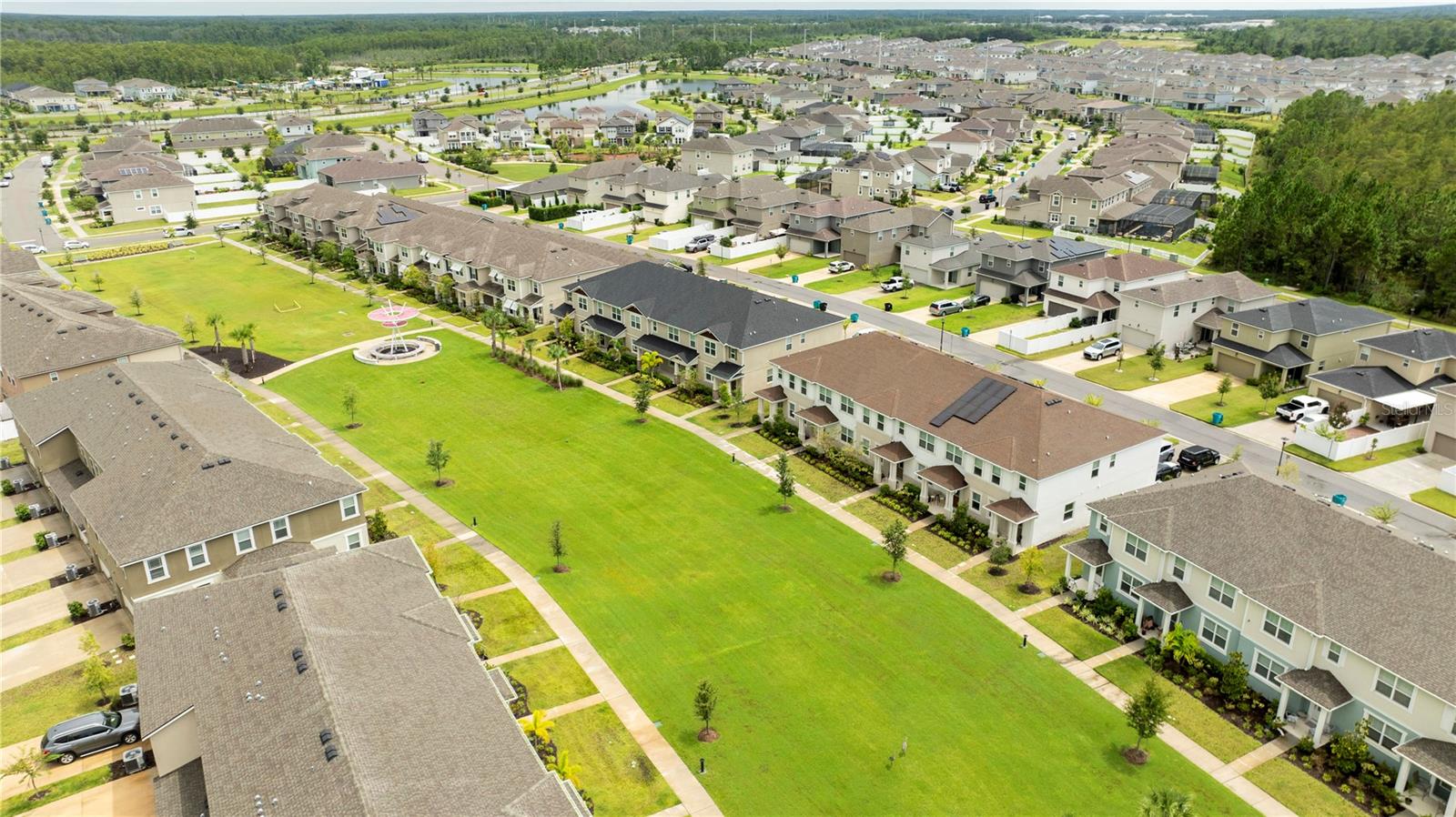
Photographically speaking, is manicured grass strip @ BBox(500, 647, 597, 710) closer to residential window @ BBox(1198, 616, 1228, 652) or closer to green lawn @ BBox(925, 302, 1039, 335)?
residential window @ BBox(1198, 616, 1228, 652)

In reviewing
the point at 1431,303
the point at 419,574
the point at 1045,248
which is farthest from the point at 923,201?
the point at 419,574

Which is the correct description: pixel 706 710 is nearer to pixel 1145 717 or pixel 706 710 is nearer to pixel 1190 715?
pixel 1145 717

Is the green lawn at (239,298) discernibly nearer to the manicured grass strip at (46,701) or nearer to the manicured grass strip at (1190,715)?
the manicured grass strip at (46,701)

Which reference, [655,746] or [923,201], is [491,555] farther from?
[923,201]

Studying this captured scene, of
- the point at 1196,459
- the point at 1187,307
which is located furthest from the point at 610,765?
the point at 1187,307

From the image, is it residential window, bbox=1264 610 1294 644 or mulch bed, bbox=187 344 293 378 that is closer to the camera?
residential window, bbox=1264 610 1294 644

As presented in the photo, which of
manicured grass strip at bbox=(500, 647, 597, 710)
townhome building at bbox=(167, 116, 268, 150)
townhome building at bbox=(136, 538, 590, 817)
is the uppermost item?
townhome building at bbox=(167, 116, 268, 150)

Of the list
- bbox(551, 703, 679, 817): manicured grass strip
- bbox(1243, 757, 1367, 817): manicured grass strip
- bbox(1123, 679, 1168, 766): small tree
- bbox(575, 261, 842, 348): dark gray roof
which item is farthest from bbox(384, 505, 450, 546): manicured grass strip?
bbox(1243, 757, 1367, 817): manicured grass strip
